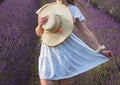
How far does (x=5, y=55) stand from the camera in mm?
4008

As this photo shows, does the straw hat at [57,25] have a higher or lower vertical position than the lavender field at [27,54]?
higher

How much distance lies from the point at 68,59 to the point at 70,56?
0.03 metres

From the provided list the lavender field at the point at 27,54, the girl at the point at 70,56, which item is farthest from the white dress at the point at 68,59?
the lavender field at the point at 27,54

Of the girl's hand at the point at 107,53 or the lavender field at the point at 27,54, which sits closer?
the girl's hand at the point at 107,53

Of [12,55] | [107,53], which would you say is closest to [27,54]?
[12,55]

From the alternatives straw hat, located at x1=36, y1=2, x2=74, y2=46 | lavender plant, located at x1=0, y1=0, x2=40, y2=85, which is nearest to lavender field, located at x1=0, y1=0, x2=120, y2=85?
lavender plant, located at x1=0, y1=0, x2=40, y2=85

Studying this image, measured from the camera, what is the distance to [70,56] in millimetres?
3955

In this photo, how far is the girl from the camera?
3.91 m

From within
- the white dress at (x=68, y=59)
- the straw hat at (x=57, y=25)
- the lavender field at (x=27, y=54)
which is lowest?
the lavender field at (x=27, y=54)

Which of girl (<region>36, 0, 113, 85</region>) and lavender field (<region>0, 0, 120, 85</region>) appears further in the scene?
lavender field (<region>0, 0, 120, 85</region>)

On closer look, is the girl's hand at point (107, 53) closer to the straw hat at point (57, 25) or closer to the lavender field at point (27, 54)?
the lavender field at point (27, 54)

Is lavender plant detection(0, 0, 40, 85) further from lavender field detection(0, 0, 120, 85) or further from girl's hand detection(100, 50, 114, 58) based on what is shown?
girl's hand detection(100, 50, 114, 58)

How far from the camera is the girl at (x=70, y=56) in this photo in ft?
12.8

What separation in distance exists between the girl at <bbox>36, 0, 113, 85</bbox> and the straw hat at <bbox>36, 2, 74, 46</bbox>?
0.04 meters
